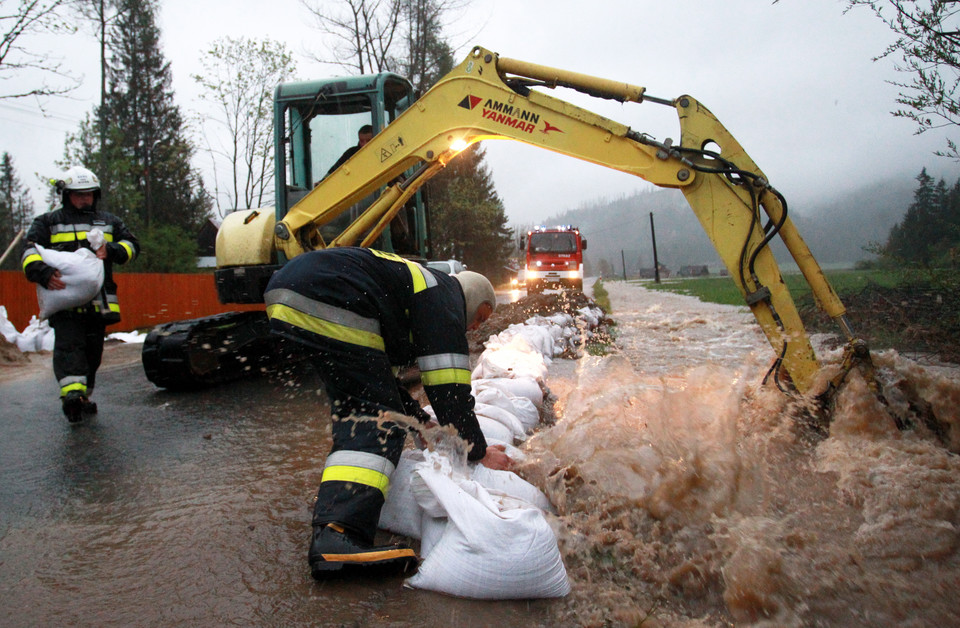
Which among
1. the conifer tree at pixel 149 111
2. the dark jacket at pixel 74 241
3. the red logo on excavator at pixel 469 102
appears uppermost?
the conifer tree at pixel 149 111

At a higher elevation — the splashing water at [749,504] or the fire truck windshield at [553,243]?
the fire truck windshield at [553,243]

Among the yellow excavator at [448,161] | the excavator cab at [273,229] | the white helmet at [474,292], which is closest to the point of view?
the white helmet at [474,292]

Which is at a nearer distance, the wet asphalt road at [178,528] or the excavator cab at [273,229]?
the wet asphalt road at [178,528]

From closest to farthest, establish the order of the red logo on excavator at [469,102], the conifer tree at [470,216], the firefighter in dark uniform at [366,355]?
the firefighter in dark uniform at [366,355], the red logo on excavator at [469,102], the conifer tree at [470,216]

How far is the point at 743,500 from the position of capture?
2256 millimetres

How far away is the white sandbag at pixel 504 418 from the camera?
10.1 ft

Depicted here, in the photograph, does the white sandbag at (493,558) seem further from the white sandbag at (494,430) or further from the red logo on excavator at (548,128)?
the red logo on excavator at (548,128)

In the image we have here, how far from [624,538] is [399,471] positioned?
2.73ft

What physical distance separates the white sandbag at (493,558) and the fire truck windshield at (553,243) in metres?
17.5

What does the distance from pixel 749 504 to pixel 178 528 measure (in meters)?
2.17

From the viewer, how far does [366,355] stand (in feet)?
6.72

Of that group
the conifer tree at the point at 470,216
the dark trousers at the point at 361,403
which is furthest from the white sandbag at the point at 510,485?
the conifer tree at the point at 470,216

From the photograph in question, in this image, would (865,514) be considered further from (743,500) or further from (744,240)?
(744,240)

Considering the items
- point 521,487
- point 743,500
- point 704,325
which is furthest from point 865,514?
point 704,325
